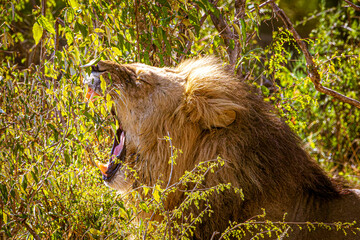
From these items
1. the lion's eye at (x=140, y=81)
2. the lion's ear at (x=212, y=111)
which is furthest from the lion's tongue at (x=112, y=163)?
the lion's ear at (x=212, y=111)

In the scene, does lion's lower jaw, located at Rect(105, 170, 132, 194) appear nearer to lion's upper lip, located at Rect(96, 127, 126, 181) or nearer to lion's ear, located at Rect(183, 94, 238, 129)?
lion's upper lip, located at Rect(96, 127, 126, 181)

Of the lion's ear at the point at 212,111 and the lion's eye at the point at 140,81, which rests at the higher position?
the lion's eye at the point at 140,81

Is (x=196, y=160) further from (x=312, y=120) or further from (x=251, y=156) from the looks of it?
(x=312, y=120)

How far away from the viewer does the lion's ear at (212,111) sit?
3.11 metres

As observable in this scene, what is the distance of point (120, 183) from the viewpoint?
3271mm

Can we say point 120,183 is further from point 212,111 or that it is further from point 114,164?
point 212,111

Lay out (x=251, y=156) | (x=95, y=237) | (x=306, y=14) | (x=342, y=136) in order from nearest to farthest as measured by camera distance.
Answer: (x=95, y=237) → (x=251, y=156) → (x=342, y=136) → (x=306, y=14)

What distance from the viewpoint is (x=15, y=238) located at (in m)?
2.88

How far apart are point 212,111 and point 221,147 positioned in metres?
0.23

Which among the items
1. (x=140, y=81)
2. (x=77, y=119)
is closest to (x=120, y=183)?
(x=77, y=119)

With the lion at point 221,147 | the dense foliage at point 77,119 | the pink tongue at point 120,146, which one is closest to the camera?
the dense foliage at point 77,119

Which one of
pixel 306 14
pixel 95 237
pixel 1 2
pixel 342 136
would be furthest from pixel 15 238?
pixel 306 14

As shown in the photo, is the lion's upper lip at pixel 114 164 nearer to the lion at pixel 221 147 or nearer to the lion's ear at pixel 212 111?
the lion at pixel 221 147

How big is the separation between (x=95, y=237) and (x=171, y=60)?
1.89 m
